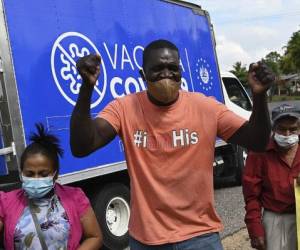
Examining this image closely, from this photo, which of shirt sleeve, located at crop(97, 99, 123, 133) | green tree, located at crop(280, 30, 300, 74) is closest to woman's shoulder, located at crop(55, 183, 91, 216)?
shirt sleeve, located at crop(97, 99, 123, 133)

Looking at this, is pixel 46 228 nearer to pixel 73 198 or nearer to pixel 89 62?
pixel 73 198

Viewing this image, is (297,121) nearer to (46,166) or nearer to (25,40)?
(46,166)

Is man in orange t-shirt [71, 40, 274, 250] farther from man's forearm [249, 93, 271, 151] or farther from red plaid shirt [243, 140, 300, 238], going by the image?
red plaid shirt [243, 140, 300, 238]

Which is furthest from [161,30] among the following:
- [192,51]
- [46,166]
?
[46,166]

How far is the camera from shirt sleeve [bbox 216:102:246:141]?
246 centimetres

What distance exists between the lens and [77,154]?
7.63ft

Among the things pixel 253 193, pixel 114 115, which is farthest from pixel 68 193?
pixel 253 193

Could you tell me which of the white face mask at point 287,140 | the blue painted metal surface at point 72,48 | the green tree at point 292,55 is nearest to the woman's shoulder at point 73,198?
the white face mask at point 287,140

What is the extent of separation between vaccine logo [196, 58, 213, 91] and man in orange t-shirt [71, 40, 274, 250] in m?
5.56

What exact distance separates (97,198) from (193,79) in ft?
8.71

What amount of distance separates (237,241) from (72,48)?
9.03 feet

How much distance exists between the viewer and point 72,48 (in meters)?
5.52

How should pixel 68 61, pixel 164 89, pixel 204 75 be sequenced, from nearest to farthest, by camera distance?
pixel 164 89 < pixel 68 61 < pixel 204 75

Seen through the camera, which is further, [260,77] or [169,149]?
[169,149]
